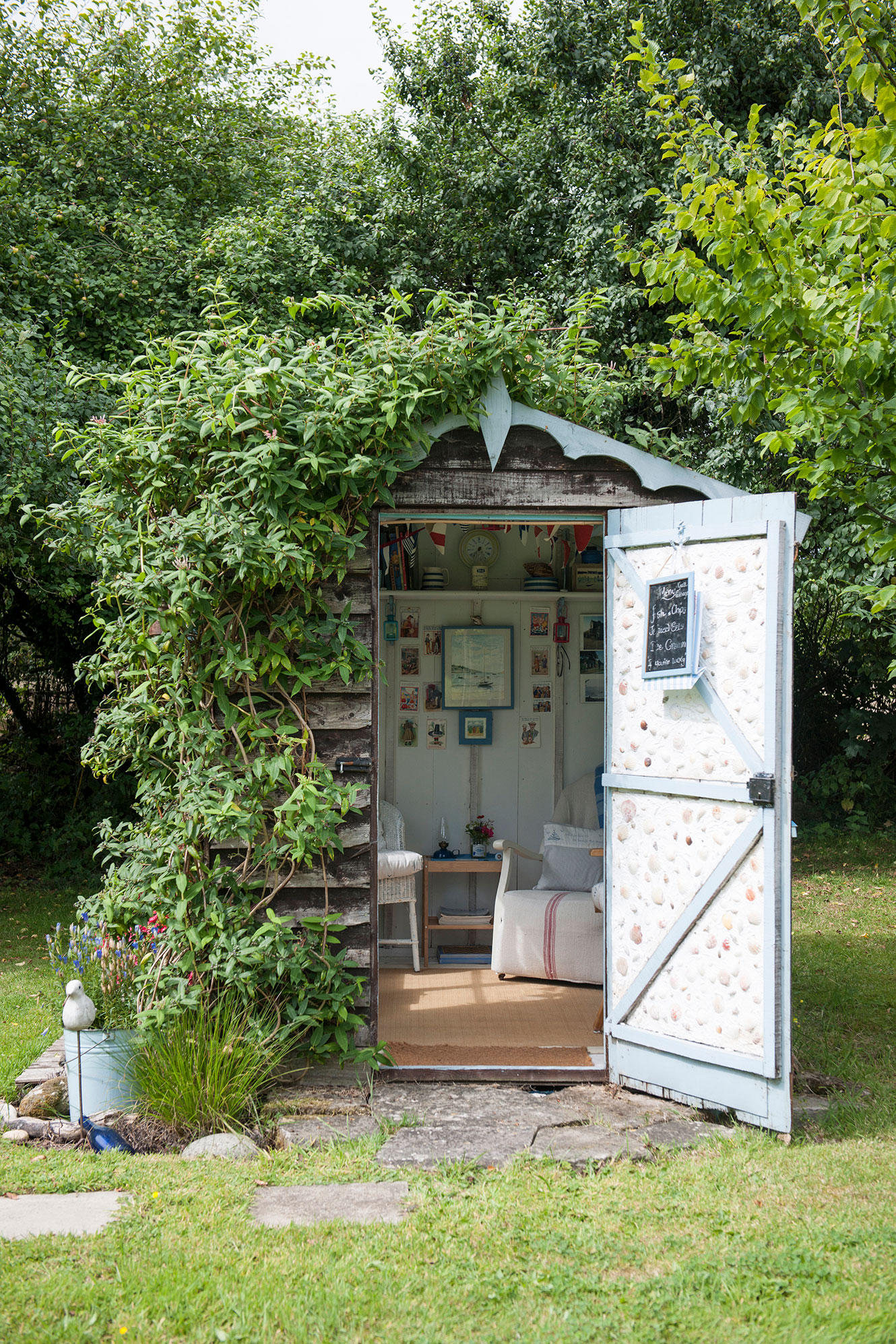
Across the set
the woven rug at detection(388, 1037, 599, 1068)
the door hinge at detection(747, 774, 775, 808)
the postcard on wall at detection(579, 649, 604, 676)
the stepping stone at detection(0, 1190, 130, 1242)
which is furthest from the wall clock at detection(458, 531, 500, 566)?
the stepping stone at detection(0, 1190, 130, 1242)

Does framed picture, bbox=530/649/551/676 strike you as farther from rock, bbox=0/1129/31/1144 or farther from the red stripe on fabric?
rock, bbox=0/1129/31/1144

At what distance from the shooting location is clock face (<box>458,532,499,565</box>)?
20.4ft

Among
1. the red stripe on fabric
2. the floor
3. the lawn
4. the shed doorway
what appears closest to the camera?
the lawn

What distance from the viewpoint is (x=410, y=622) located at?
6273 millimetres

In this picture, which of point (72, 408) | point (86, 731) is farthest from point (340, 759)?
point (86, 731)

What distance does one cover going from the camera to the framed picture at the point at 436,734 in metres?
6.29

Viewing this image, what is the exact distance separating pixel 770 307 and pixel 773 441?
1.76 feet

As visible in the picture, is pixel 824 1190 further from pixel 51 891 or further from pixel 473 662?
pixel 51 891

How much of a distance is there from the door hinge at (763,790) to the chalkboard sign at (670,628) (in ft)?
1.46

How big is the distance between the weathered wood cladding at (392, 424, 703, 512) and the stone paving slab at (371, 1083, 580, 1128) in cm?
226

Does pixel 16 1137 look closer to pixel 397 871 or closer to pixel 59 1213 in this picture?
pixel 59 1213

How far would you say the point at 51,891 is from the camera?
26.7ft

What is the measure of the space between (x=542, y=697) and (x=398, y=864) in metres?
1.50

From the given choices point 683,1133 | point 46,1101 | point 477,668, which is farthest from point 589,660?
point 46,1101
